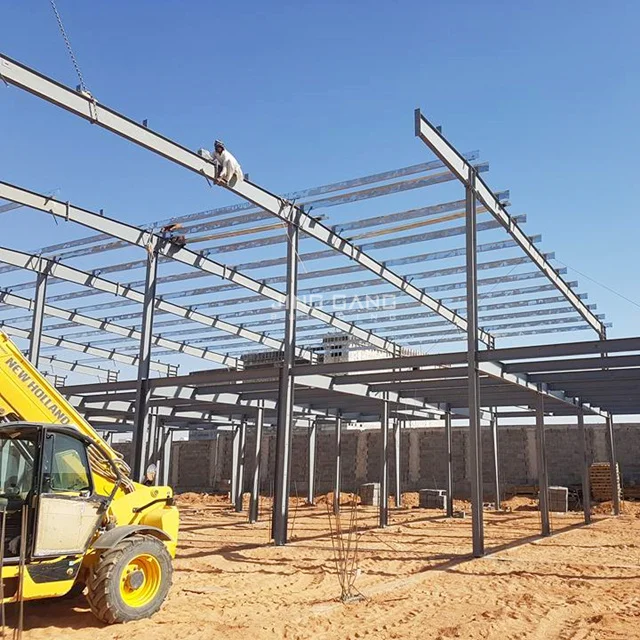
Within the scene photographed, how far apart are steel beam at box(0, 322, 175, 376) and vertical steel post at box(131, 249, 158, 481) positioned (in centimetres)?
737

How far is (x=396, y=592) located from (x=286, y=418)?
5.68 metres

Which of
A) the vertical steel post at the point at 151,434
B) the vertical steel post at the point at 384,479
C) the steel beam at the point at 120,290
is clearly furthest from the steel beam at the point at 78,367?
the vertical steel post at the point at 384,479

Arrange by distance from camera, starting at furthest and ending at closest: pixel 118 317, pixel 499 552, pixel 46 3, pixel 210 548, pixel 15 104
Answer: pixel 118 317
pixel 210 548
pixel 499 552
pixel 15 104
pixel 46 3

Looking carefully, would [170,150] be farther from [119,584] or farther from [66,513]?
[119,584]

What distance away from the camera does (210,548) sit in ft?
44.9

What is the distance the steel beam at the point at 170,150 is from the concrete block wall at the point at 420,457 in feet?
41.7

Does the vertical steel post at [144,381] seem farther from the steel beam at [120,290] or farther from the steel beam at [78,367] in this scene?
the steel beam at [78,367]

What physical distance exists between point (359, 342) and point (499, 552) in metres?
11.4

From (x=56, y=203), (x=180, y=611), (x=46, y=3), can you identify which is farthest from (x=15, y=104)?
(x=180, y=611)

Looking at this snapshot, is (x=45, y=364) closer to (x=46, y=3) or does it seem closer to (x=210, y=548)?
(x=210, y=548)

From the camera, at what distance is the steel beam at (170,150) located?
362 inches

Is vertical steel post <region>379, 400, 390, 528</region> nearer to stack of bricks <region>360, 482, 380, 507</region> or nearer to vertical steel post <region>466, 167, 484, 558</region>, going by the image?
vertical steel post <region>466, 167, 484, 558</region>

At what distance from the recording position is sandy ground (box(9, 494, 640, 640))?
6918 millimetres

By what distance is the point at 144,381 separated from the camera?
1598cm
